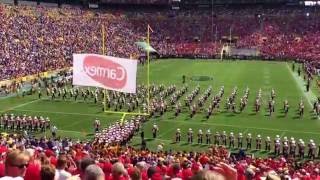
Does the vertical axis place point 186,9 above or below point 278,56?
above

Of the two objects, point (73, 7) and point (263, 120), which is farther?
point (73, 7)

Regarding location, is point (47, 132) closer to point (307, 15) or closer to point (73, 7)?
point (73, 7)

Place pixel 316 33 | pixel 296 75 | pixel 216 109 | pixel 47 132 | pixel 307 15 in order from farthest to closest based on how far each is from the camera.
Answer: pixel 307 15 → pixel 316 33 → pixel 296 75 → pixel 216 109 → pixel 47 132

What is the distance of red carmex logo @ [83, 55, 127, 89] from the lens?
1892 centimetres

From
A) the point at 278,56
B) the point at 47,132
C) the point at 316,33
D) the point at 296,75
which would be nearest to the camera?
the point at 47,132

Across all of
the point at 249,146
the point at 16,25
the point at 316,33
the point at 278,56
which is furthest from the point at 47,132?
the point at 316,33

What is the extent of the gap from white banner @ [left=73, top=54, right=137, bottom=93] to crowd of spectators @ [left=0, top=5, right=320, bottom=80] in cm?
2520

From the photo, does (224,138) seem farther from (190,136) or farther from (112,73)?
(112,73)

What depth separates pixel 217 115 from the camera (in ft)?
101

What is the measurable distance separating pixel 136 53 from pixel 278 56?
17.8 meters

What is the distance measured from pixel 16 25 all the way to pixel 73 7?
2292 centimetres

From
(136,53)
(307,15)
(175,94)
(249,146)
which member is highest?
(307,15)

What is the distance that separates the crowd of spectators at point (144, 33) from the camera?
168 ft

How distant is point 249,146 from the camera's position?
24.7 meters
